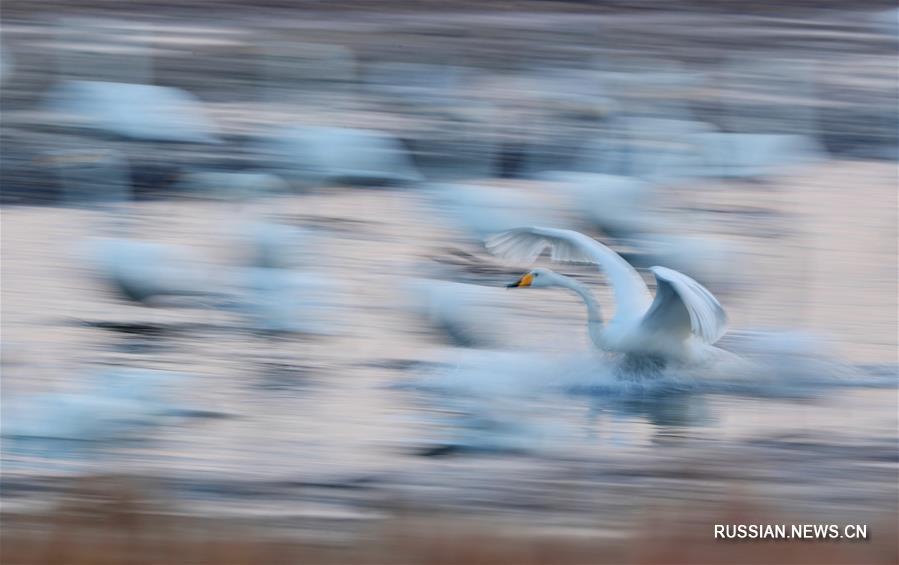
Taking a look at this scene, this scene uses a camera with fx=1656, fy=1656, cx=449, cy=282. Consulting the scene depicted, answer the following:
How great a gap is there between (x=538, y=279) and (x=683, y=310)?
620 millimetres

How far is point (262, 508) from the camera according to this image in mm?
3902

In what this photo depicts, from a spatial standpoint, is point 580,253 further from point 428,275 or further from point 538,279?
point 428,275

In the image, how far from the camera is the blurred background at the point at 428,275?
3869 mm

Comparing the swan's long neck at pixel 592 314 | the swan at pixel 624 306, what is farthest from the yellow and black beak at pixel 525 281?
the swan's long neck at pixel 592 314

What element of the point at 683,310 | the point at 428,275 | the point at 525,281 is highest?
the point at 428,275

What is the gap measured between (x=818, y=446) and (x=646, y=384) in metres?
0.66

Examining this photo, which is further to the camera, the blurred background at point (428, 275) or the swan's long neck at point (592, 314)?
the swan's long neck at point (592, 314)

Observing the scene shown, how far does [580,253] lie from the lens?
4.99m

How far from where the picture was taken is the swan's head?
5.11 m

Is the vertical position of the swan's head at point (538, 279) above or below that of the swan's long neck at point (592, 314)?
above

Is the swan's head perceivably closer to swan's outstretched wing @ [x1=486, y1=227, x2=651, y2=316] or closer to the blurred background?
swan's outstretched wing @ [x1=486, y1=227, x2=651, y2=316]

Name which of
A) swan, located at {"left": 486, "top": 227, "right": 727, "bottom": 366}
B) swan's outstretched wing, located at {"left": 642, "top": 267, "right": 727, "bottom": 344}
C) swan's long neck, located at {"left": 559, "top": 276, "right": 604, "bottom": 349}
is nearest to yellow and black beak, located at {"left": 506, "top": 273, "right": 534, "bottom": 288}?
swan, located at {"left": 486, "top": 227, "right": 727, "bottom": 366}

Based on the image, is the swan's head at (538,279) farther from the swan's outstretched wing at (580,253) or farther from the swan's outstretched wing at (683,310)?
the swan's outstretched wing at (683,310)

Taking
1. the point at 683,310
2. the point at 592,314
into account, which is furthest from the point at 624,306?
the point at 683,310
